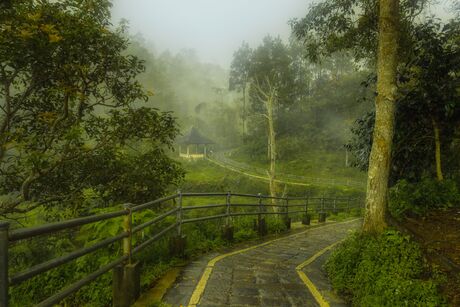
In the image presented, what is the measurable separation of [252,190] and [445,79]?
33481 millimetres

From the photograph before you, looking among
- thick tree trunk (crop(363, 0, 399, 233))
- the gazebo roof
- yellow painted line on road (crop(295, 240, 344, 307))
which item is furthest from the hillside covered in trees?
the gazebo roof

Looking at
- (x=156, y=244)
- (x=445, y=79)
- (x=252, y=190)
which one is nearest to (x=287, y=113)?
(x=252, y=190)

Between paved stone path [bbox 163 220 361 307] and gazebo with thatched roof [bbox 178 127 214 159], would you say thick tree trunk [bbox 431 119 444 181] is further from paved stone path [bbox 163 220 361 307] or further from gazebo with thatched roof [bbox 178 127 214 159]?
gazebo with thatched roof [bbox 178 127 214 159]

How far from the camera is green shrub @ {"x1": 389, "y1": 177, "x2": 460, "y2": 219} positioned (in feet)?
26.4

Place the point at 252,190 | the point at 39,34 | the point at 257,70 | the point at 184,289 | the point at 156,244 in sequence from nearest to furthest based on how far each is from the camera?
1. the point at 184,289
2. the point at 156,244
3. the point at 39,34
4. the point at 257,70
5. the point at 252,190

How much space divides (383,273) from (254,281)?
2.08 metres

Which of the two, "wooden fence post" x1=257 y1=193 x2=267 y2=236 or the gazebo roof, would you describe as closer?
"wooden fence post" x1=257 y1=193 x2=267 y2=236

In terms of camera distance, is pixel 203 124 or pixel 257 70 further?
pixel 203 124

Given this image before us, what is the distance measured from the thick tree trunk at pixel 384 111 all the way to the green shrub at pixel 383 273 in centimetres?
62

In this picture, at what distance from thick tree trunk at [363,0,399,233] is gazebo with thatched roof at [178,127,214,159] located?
177 ft

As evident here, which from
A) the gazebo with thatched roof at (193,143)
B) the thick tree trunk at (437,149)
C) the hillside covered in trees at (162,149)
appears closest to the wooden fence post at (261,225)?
the hillside covered in trees at (162,149)

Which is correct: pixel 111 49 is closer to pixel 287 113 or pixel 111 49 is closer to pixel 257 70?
pixel 257 70

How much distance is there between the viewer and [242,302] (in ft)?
16.3

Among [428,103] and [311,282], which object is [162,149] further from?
[428,103]
